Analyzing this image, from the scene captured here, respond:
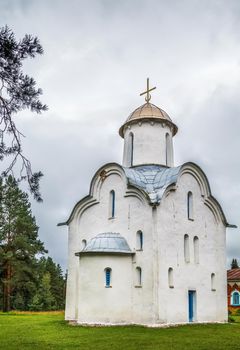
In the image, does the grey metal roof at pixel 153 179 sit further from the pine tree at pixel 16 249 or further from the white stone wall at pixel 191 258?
the pine tree at pixel 16 249

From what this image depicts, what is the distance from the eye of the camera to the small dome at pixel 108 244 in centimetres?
1862

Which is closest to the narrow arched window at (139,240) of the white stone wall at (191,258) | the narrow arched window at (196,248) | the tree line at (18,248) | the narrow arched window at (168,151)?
the white stone wall at (191,258)

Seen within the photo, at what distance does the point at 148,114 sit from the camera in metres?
23.1

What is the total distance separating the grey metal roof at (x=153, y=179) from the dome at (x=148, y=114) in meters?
2.83

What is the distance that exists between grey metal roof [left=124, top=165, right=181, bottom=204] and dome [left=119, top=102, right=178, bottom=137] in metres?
2.83

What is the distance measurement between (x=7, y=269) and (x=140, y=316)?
58.3 ft

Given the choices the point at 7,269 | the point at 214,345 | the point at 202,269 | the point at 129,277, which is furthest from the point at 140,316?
the point at 7,269

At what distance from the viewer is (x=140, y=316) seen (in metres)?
18.0

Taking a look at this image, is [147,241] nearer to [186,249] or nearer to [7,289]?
[186,249]

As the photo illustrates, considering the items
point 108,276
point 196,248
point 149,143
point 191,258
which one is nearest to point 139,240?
point 108,276

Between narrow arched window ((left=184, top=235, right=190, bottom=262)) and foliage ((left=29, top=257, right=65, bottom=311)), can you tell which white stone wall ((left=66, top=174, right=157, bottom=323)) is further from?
foliage ((left=29, top=257, right=65, bottom=311))

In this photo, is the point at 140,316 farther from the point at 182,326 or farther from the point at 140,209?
the point at 140,209

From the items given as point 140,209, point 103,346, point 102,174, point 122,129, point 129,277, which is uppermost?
point 122,129

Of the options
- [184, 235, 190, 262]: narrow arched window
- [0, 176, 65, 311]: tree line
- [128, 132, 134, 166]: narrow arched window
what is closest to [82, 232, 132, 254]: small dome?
[184, 235, 190, 262]: narrow arched window
